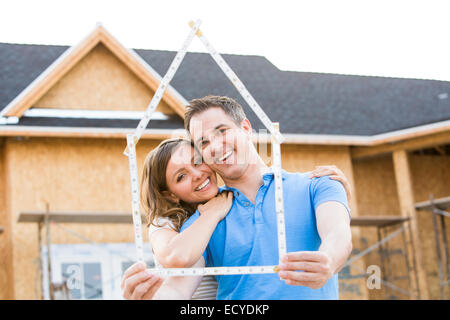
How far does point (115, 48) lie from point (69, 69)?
0.96 m

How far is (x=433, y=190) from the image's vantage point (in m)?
14.5

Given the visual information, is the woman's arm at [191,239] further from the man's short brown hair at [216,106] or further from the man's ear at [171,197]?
the man's short brown hair at [216,106]

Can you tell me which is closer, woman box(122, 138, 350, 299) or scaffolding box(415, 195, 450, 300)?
woman box(122, 138, 350, 299)

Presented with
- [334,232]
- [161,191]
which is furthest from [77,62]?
[334,232]

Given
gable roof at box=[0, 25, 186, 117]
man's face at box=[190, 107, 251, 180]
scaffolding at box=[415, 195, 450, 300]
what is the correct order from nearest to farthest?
1. man's face at box=[190, 107, 251, 180]
2. gable roof at box=[0, 25, 186, 117]
3. scaffolding at box=[415, 195, 450, 300]

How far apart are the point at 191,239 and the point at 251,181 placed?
0.44m

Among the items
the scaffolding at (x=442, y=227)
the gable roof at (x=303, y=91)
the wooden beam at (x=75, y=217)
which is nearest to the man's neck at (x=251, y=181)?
the wooden beam at (x=75, y=217)

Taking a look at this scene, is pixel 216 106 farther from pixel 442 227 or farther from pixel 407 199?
pixel 442 227

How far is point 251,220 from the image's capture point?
8.44 feet

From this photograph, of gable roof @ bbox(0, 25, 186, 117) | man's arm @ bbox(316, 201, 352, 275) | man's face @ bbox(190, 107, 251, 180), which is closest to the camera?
man's arm @ bbox(316, 201, 352, 275)

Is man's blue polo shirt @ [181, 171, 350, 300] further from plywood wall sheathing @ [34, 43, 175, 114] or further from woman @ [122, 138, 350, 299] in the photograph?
plywood wall sheathing @ [34, 43, 175, 114]

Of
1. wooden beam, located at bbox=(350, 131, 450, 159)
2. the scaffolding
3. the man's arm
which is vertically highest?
wooden beam, located at bbox=(350, 131, 450, 159)

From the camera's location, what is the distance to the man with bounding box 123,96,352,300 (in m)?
2.40

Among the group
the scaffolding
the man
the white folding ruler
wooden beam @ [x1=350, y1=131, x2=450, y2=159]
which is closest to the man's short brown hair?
the man
